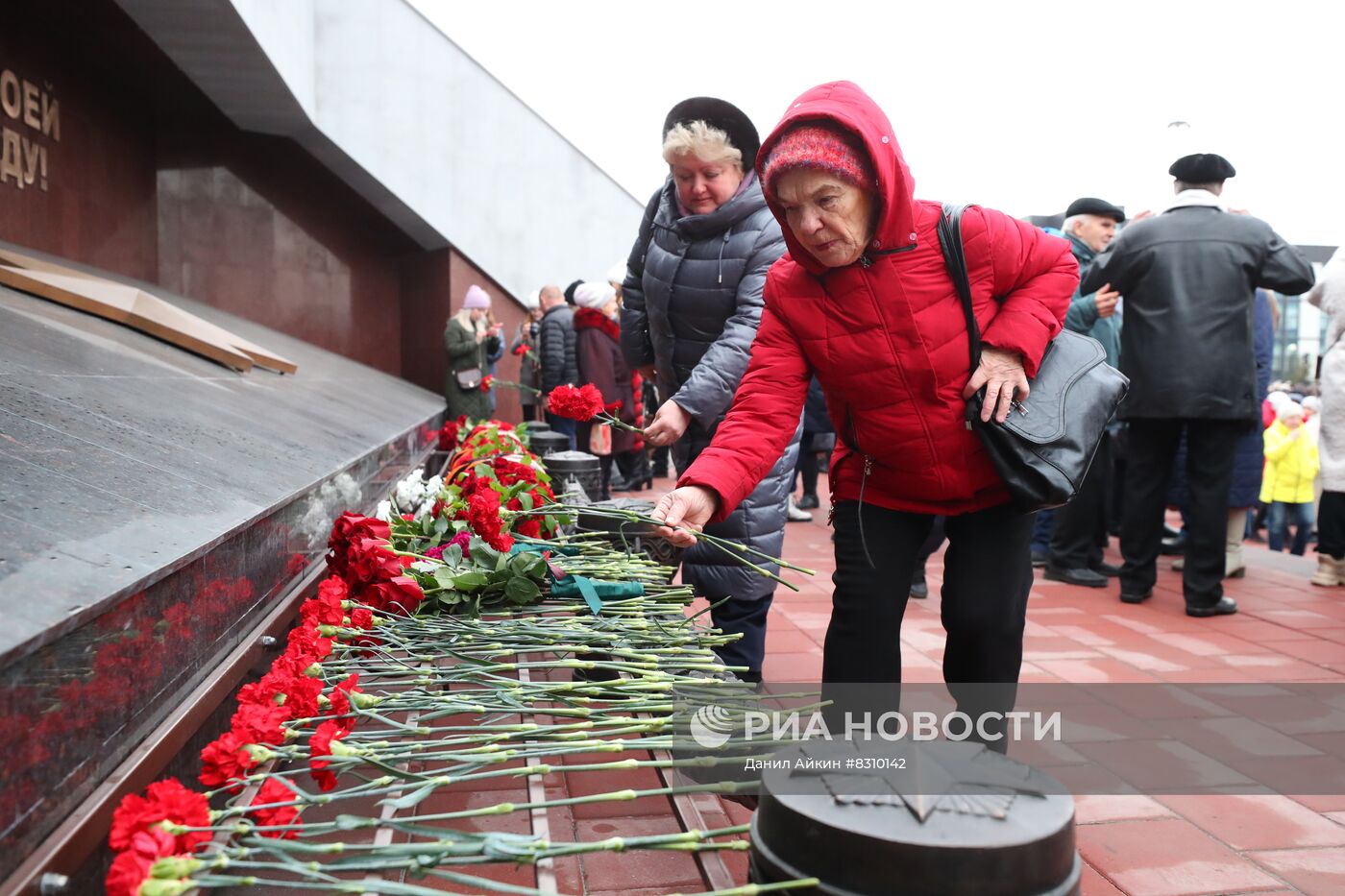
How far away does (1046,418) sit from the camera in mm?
1960

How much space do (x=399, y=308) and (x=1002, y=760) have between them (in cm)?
1226

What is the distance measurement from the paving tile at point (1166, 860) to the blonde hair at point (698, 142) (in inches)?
74.3

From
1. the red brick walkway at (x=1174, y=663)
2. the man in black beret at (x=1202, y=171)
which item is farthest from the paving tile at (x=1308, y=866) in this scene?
the man in black beret at (x=1202, y=171)

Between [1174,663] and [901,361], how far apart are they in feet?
7.97

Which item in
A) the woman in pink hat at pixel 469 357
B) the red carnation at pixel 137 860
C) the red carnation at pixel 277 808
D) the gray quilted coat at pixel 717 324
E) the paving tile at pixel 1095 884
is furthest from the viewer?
the woman in pink hat at pixel 469 357

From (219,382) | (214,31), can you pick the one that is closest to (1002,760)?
(219,382)

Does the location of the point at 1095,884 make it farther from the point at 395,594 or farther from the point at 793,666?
the point at 793,666

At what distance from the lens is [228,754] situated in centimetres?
119

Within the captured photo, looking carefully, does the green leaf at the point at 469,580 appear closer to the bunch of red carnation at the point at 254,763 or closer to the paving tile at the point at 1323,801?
the bunch of red carnation at the point at 254,763

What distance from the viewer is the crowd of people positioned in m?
1.95

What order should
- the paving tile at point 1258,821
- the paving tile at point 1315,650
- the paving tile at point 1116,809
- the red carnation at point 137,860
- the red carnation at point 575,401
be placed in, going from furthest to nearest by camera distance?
1. the paving tile at point 1315,650
2. the red carnation at point 575,401
3. the paving tile at point 1116,809
4. the paving tile at point 1258,821
5. the red carnation at point 137,860

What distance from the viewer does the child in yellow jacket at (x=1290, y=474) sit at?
348 inches

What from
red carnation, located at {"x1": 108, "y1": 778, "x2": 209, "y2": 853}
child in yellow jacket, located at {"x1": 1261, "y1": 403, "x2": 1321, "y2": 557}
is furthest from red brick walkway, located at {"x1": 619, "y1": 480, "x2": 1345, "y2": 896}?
child in yellow jacket, located at {"x1": 1261, "y1": 403, "x2": 1321, "y2": 557}

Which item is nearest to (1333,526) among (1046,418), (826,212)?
Result: (1046,418)
